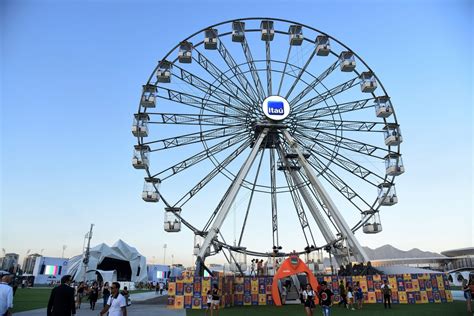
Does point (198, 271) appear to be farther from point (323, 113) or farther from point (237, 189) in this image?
point (323, 113)

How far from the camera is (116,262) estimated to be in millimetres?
65688

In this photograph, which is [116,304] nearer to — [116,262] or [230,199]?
[230,199]

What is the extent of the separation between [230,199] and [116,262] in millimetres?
51622

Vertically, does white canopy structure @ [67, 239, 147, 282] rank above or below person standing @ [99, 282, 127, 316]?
above

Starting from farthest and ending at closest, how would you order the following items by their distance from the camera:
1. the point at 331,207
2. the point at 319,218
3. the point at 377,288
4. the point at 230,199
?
the point at 319,218 → the point at 331,207 → the point at 230,199 → the point at 377,288

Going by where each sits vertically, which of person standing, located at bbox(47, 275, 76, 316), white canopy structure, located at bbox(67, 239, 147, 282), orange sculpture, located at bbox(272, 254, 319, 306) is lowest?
person standing, located at bbox(47, 275, 76, 316)

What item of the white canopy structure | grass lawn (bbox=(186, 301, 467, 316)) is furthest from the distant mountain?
grass lawn (bbox=(186, 301, 467, 316))

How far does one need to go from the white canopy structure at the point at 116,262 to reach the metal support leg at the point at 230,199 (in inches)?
1632

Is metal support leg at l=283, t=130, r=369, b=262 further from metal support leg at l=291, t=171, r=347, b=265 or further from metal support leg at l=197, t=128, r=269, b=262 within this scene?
metal support leg at l=197, t=128, r=269, b=262

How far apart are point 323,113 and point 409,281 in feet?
38.6

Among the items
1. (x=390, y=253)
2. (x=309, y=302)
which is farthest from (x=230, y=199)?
(x=390, y=253)

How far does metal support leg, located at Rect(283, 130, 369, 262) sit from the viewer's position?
72.4 feet

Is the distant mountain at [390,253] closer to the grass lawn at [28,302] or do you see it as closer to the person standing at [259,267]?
the person standing at [259,267]

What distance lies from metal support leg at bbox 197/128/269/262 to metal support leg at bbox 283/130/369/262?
2.31m
